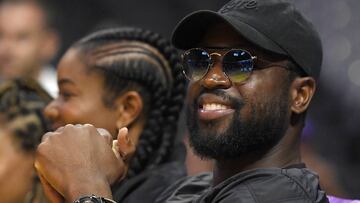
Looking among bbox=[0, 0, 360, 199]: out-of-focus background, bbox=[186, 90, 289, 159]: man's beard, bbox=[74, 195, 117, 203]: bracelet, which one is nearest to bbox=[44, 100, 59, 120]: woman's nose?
bbox=[186, 90, 289, 159]: man's beard

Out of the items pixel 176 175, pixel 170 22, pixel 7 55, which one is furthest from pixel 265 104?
pixel 170 22

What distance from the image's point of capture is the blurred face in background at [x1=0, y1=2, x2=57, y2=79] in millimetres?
6365

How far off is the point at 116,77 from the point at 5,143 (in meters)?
0.77

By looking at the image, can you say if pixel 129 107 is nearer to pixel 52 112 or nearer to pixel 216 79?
pixel 52 112

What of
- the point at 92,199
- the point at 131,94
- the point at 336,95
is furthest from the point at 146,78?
the point at 336,95

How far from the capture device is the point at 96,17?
773 centimetres

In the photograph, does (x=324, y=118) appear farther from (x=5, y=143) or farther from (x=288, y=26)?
(x=288, y=26)

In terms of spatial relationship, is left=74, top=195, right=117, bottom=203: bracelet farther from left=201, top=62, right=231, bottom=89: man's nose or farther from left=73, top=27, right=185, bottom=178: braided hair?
left=73, top=27, right=185, bottom=178: braided hair

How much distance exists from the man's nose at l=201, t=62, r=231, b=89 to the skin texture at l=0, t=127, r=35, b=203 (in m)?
1.53

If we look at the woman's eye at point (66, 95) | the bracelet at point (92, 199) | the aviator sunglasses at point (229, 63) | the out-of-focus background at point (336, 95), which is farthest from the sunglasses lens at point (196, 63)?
the out-of-focus background at point (336, 95)

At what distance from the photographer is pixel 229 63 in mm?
3150

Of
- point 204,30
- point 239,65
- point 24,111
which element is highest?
point 204,30

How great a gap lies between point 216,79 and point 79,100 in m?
1.00

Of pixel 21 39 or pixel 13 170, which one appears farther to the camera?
pixel 21 39
